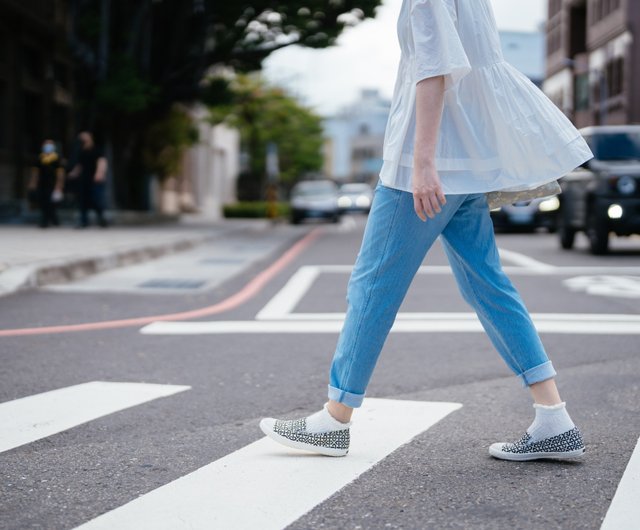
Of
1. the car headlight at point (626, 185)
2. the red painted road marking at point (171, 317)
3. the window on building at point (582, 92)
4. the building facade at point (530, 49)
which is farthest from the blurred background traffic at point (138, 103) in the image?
the building facade at point (530, 49)

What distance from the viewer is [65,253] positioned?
37.5 ft

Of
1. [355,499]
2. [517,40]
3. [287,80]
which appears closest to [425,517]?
[355,499]

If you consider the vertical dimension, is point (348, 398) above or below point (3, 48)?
below

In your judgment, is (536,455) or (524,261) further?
(524,261)

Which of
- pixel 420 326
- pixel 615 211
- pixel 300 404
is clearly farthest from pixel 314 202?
pixel 300 404

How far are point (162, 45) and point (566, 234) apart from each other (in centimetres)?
1173

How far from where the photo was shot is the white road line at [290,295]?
775 cm

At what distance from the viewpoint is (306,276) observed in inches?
439

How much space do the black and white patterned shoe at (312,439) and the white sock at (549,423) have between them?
0.63 meters

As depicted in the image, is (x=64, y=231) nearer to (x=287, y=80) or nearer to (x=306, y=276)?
(x=306, y=276)

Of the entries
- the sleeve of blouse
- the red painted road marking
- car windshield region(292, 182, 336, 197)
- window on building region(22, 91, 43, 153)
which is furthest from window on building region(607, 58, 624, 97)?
the sleeve of blouse

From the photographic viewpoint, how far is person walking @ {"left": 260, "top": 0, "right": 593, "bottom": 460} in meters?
3.27

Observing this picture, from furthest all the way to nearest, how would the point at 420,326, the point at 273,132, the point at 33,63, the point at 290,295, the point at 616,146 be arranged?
the point at 273,132 → the point at 33,63 → the point at 616,146 → the point at 290,295 → the point at 420,326

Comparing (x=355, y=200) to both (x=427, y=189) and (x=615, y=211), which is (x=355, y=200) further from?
(x=427, y=189)
